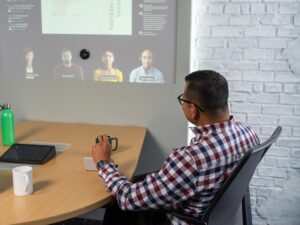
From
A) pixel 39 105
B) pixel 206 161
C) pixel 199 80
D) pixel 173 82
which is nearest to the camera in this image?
pixel 206 161

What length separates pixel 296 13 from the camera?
7.65ft

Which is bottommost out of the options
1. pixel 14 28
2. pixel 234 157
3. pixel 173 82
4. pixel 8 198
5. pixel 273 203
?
pixel 273 203

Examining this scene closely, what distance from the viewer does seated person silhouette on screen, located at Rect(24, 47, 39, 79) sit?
96.6 inches

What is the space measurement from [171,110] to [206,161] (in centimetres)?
113

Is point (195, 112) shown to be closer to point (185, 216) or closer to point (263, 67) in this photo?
point (185, 216)

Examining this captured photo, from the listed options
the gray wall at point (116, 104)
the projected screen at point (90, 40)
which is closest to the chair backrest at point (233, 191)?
the gray wall at point (116, 104)

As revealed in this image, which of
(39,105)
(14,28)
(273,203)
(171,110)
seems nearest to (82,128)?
(39,105)

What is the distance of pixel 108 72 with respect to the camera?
2379mm

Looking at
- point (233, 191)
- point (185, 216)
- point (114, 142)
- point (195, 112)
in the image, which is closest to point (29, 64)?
point (114, 142)

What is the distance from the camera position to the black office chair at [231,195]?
3.94 feet

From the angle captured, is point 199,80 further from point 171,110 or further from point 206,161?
point 171,110

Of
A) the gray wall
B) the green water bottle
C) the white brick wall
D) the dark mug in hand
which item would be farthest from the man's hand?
the white brick wall

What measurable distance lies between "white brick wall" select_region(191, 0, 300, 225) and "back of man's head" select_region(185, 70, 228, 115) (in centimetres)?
105

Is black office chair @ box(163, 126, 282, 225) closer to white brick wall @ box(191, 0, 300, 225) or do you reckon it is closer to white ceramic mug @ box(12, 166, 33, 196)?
white ceramic mug @ box(12, 166, 33, 196)
